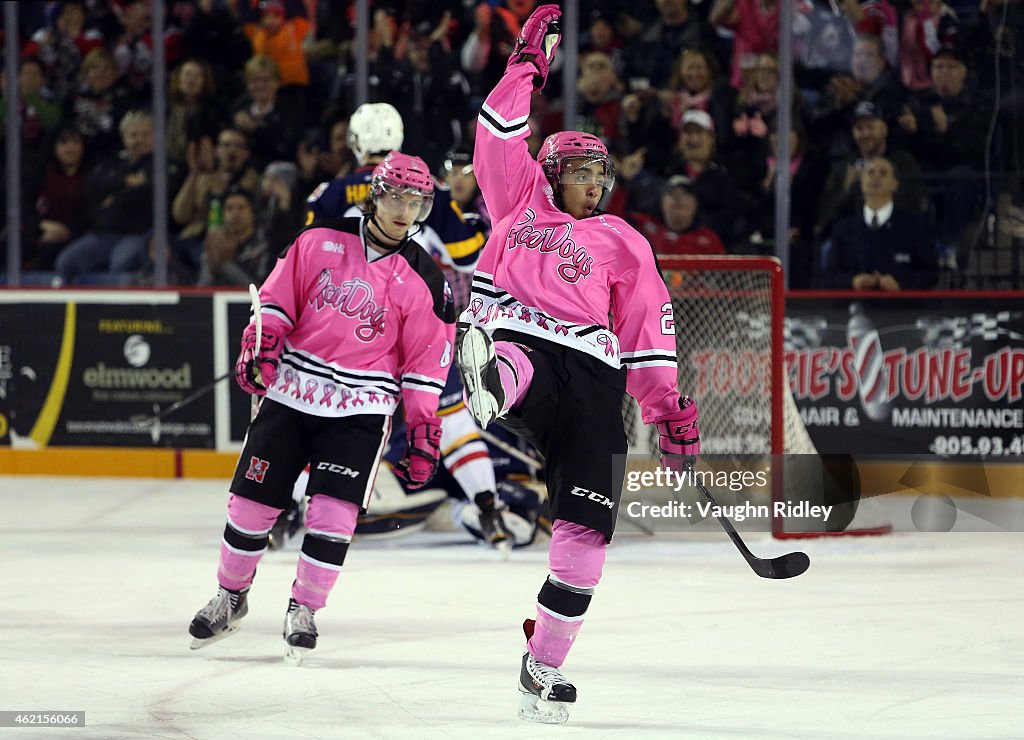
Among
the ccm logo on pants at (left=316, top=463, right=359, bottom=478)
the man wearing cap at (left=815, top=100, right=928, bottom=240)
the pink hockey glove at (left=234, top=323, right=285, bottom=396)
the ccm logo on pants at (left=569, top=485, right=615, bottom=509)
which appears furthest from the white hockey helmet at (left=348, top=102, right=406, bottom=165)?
the ccm logo on pants at (left=569, top=485, right=615, bottom=509)

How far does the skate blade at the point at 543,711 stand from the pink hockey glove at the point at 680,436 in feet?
1.81

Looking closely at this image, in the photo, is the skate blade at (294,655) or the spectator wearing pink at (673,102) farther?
the spectator wearing pink at (673,102)

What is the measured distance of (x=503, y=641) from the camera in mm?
4000

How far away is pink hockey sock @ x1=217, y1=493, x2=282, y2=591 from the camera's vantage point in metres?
3.71

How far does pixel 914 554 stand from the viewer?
5301 mm

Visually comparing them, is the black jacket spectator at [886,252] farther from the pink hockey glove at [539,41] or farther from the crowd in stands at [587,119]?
the pink hockey glove at [539,41]

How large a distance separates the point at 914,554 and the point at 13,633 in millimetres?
2980

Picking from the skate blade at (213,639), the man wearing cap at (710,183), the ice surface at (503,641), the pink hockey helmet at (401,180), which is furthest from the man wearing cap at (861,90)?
the skate blade at (213,639)

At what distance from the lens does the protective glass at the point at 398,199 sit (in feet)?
12.6

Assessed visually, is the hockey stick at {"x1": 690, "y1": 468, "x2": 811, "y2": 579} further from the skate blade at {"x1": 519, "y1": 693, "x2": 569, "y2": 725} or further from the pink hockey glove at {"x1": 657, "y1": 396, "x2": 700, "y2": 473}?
the skate blade at {"x1": 519, "y1": 693, "x2": 569, "y2": 725}

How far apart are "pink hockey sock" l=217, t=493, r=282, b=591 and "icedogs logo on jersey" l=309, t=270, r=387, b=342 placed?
1.61 ft

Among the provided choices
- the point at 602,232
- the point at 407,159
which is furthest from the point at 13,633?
the point at 602,232

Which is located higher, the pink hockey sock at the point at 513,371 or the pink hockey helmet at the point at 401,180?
the pink hockey helmet at the point at 401,180

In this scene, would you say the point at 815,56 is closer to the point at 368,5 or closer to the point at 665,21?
the point at 665,21
